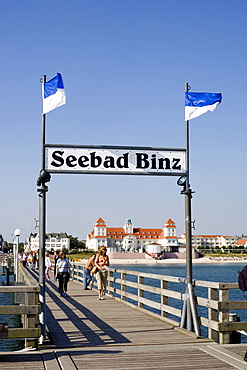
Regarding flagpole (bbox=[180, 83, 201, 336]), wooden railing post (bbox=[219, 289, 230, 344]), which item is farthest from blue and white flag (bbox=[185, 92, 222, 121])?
wooden railing post (bbox=[219, 289, 230, 344])

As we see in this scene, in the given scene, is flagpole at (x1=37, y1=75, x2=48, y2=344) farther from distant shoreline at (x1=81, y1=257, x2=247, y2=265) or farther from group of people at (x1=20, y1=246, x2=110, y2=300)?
distant shoreline at (x1=81, y1=257, x2=247, y2=265)

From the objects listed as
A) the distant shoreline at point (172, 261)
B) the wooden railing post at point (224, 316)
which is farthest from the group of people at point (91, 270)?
the distant shoreline at point (172, 261)

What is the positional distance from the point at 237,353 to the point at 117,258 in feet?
489

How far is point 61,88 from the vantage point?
29.8 feet

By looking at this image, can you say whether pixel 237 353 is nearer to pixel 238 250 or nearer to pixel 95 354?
pixel 95 354

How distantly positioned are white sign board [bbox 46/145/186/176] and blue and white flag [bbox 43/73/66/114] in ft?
2.39

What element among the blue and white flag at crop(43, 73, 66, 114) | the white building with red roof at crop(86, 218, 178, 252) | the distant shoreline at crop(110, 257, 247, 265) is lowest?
the distant shoreline at crop(110, 257, 247, 265)

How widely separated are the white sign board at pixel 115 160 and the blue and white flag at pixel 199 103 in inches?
29.9

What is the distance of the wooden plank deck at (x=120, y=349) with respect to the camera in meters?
6.85

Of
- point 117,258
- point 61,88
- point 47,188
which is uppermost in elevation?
point 61,88

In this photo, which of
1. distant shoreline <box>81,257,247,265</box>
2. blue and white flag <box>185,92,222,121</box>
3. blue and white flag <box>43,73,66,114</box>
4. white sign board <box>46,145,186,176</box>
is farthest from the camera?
distant shoreline <box>81,257,247,265</box>

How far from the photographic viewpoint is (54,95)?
907cm

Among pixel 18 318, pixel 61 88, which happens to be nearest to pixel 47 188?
pixel 61 88

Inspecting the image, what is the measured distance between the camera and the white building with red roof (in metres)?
173
